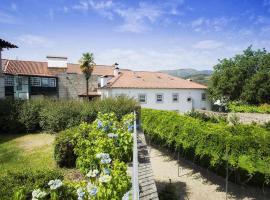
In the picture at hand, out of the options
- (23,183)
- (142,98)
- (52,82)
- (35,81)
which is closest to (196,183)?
(23,183)

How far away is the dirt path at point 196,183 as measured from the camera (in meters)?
10.6

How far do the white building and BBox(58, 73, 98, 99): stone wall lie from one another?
5210 millimetres

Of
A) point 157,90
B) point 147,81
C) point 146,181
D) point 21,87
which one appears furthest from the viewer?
point 21,87

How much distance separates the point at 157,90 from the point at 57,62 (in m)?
17.9

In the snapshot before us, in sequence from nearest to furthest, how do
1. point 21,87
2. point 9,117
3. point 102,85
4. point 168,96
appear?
point 9,117 → point 102,85 → point 168,96 → point 21,87

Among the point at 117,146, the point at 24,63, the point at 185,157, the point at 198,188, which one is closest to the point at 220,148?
the point at 198,188

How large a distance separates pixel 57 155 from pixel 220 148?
633cm

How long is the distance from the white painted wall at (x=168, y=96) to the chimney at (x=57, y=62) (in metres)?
10.2

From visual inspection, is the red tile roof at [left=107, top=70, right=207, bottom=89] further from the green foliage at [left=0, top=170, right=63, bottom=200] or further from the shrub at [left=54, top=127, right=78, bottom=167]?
the green foliage at [left=0, top=170, right=63, bottom=200]

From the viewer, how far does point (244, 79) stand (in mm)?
35812

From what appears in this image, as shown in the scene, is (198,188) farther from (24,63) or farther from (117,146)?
(24,63)

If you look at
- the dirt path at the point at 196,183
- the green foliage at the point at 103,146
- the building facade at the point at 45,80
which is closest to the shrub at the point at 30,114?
the dirt path at the point at 196,183

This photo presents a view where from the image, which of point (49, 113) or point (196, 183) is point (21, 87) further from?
point (196, 183)

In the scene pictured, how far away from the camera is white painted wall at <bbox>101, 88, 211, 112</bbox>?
34.4m
